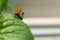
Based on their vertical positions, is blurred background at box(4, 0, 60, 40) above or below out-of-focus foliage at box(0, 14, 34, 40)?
above

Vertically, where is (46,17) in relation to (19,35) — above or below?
above

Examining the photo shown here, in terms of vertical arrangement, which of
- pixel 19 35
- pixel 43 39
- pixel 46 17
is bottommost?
pixel 19 35

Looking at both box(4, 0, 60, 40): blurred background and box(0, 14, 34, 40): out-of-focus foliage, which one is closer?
box(0, 14, 34, 40): out-of-focus foliage

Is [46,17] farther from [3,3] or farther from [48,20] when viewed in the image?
[3,3]

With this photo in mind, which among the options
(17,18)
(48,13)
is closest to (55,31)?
(48,13)

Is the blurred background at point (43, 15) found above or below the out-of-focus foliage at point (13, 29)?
above

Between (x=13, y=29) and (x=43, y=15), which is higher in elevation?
(x=43, y=15)

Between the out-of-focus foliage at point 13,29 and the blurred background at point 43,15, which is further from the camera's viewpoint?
the blurred background at point 43,15

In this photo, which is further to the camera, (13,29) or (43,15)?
(43,15)
